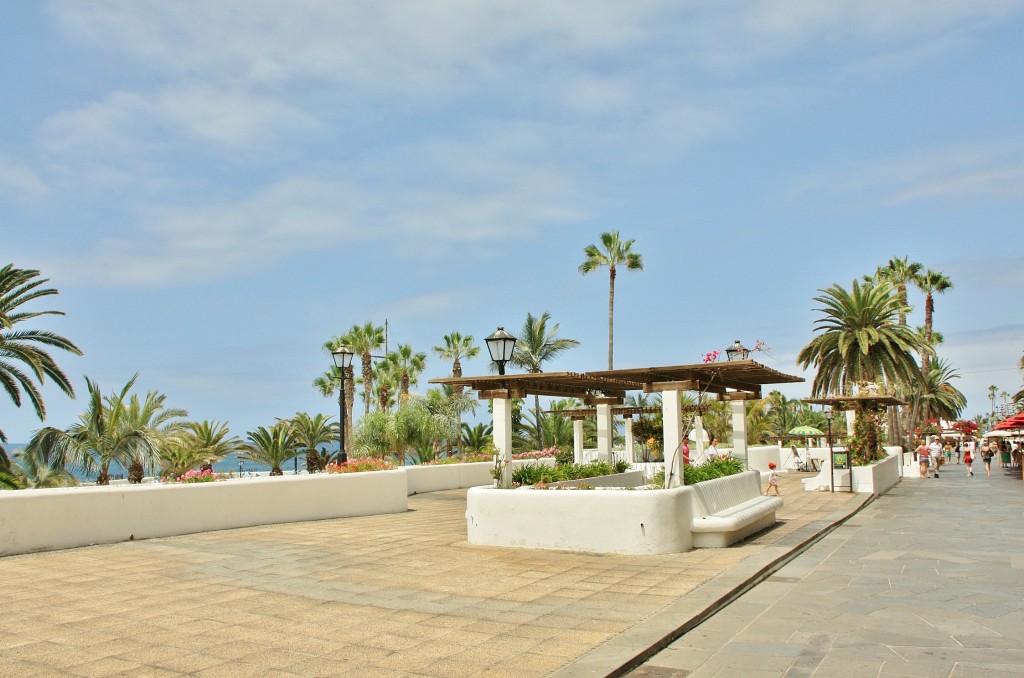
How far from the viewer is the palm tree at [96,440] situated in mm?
22125

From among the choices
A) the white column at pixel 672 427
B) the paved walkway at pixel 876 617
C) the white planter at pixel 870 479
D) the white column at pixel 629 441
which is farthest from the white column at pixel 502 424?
the white column at pixel 629 441

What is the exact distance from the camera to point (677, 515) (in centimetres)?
1048

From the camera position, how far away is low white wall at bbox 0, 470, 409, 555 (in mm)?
10734

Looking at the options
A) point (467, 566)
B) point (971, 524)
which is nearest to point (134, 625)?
point (467, 566)

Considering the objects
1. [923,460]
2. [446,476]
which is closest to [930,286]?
[923,460]

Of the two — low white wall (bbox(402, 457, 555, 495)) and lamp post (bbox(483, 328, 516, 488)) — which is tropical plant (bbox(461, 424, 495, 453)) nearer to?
low white wall (bbox(402, 457, 555, 495))

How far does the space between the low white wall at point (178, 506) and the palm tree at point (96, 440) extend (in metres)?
10.7

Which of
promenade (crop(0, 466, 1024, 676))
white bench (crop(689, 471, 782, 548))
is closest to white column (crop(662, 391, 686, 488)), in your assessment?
white bench (crop(689, 471, 782, 548))

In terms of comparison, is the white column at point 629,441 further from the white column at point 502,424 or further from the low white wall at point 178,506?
the white column at point 502,424

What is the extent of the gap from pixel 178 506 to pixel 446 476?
36.9 ft

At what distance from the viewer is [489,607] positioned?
725 centimetres

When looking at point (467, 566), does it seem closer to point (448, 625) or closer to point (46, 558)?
point (448, 625)

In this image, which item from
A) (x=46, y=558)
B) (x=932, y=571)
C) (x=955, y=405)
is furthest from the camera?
(x=955, y=405)

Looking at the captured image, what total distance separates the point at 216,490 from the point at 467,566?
5738 mm
